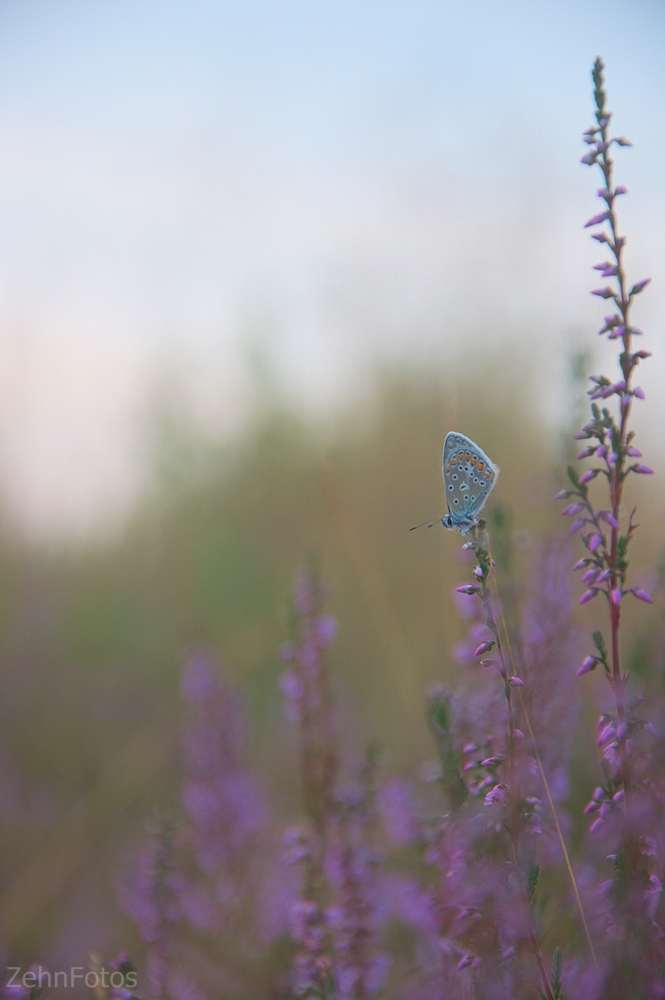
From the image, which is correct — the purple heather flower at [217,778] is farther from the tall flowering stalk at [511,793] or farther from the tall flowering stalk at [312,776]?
Result: the tall flowering stalk at [511,793]

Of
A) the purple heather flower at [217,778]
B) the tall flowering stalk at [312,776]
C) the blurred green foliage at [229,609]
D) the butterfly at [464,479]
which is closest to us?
the tall flowering stalk at [312,776]

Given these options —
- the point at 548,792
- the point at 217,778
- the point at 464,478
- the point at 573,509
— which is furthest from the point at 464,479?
the point at 217,778

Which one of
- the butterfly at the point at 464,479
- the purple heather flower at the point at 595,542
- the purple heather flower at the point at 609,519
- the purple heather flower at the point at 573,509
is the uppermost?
the butterfly at the point at 464,479

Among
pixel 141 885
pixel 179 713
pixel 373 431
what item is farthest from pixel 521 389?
pixel 141 885

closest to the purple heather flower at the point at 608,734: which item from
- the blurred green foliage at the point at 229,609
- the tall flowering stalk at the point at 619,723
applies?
the tall flowering stalk at the point at 619,723

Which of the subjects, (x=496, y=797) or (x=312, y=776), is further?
(x=312, y=776)

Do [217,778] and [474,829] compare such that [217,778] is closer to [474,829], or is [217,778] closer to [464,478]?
[464,478]

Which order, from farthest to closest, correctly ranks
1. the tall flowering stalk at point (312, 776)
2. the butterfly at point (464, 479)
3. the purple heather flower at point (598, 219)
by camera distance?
the butterfly at point (464, 479)
the tall flowering stalk at point (312, 776)
the purple heather flower at point (598, 219)

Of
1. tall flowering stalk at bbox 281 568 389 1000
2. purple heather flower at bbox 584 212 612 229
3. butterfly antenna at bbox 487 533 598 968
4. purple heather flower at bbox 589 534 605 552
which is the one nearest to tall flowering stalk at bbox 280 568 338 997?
tall flowering stalk at bbox 281 568 389 1000
